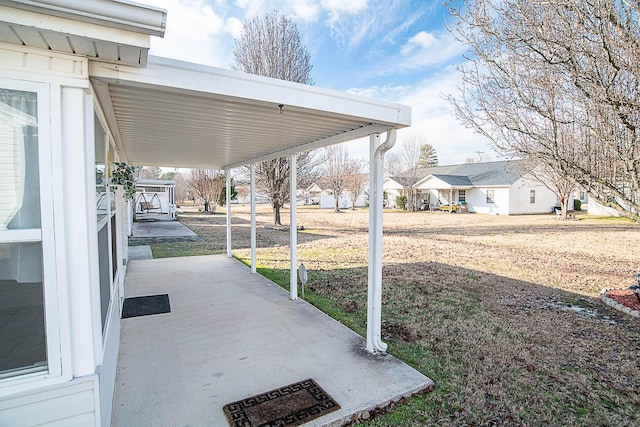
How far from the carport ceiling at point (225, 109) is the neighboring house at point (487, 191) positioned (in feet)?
75.5

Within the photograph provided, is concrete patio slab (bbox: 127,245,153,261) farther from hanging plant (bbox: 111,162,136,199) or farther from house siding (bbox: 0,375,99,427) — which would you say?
house siding (bbox: 0,375,99,427)

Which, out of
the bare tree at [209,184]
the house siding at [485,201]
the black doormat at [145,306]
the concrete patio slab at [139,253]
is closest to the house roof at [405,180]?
the house siding at [485,201]

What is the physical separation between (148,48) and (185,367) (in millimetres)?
2832

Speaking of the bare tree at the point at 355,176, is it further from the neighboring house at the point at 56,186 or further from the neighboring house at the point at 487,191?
the neighboring house at the point at 56,186

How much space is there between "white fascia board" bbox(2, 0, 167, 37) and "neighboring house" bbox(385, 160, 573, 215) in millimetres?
25229

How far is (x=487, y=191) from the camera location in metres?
26.0

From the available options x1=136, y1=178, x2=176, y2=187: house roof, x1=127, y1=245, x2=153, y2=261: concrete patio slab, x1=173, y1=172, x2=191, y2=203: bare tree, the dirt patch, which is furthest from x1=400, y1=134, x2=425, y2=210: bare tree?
x1=173, y1=172, x2=191, y2=203: bare tree

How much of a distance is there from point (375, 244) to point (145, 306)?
3.65m

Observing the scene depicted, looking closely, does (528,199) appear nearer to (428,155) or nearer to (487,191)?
(487,191)

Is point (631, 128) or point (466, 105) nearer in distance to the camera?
point (631, 128)

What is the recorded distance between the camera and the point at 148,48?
1.83m

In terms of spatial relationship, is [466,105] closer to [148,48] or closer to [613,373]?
[613,373]

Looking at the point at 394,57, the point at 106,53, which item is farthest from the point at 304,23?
the point at 106,53

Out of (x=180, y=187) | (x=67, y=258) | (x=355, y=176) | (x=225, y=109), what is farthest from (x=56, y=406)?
(x=180, y=187)
